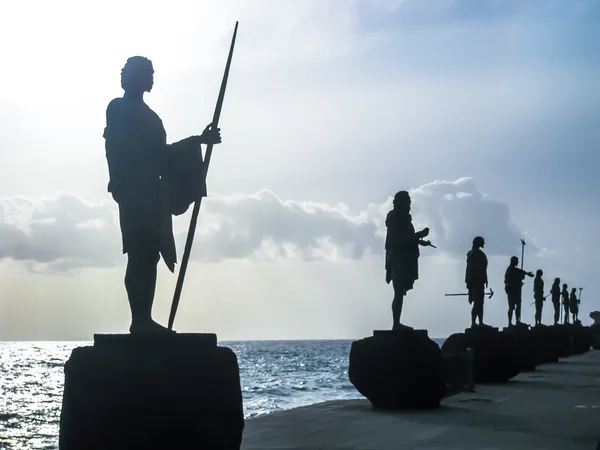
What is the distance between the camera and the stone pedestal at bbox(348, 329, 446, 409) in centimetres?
1669

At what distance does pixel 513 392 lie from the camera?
21516 millimetres

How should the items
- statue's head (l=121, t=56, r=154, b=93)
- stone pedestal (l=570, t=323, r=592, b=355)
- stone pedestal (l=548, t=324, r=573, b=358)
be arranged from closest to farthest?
statue's head (l=121, t=56, r=154, b=93), stone pedestal (l=548, t=324, r=573, b=358), stone pedestal (l=570, t=323, r=592, b=355)

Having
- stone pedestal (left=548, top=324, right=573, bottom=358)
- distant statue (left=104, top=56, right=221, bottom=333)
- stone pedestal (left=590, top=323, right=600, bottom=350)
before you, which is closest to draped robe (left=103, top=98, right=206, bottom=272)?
distant statue (left=104, top=56, right=221, bottom=333)

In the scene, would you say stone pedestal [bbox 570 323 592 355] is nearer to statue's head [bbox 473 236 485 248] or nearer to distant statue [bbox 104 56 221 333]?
statue's head [bbox 473 236 485 248]

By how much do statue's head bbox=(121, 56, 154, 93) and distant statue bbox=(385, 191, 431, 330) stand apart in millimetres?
8236

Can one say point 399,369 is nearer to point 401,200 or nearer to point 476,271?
point 401,200

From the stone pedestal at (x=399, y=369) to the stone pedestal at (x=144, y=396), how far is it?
8.39 m

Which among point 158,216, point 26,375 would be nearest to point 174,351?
point 158,216

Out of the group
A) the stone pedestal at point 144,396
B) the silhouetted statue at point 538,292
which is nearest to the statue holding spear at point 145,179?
the stone pedestal at point 144,396

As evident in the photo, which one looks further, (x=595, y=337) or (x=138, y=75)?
(x=595, y=337)

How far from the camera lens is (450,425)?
14250mm

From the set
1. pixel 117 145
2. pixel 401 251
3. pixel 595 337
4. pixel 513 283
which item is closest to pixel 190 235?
pixel 117 145

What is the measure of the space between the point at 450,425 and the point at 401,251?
3.56 m

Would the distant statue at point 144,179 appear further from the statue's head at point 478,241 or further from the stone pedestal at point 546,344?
the stone pedestal at point 546,344
